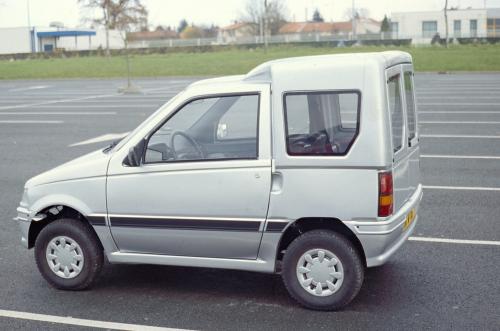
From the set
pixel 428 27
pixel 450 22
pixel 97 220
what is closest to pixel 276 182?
pixel 97 220

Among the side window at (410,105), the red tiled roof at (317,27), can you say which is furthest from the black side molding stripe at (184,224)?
the red tiled roof at (317,27)

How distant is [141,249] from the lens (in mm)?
5559

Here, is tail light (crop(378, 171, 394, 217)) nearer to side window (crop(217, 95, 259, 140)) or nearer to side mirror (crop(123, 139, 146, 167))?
side window (crop(217, 95, 259, 140))

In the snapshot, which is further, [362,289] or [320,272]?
[362,289]

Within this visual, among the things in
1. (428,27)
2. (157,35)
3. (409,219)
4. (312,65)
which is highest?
(157,35)

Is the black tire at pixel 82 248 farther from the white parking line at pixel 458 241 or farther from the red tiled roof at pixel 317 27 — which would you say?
the red tiled roof at pixel 317 27

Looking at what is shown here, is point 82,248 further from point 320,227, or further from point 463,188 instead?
point 463,188

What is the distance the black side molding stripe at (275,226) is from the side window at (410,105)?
135 cm

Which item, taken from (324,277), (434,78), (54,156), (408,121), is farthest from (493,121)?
(434,78)

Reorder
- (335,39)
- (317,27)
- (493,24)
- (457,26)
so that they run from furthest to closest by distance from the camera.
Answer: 1. (317,27)
2. (493,24)
3. (457,26)
4. (335,39)

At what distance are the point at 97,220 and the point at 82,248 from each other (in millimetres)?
253

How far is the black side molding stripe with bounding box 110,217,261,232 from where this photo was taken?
5.23m

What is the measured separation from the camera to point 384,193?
196 inches

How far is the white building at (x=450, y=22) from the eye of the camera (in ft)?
336
